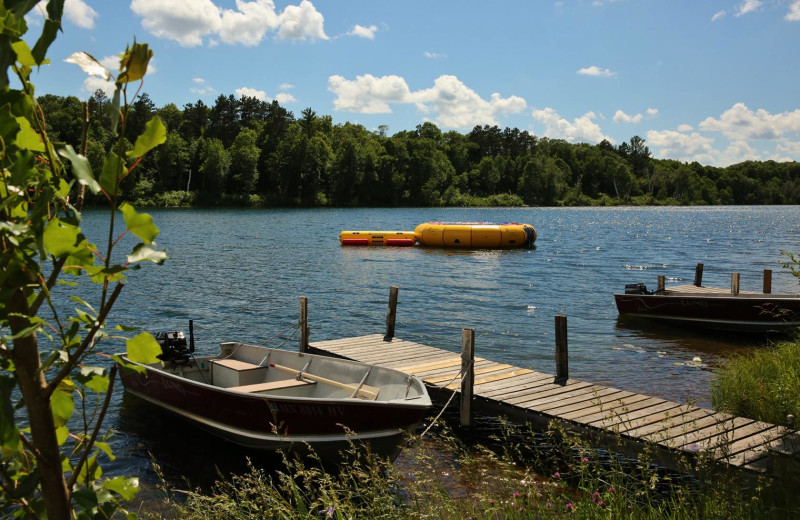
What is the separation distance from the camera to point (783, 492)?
4.80 m

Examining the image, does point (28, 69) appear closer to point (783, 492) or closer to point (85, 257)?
point (85, 257)

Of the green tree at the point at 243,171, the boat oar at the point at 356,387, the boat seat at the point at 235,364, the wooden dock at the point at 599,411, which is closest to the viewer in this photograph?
the wooden dock at the point at 599,411

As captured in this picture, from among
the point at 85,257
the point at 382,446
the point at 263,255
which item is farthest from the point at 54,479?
the point at 263,255

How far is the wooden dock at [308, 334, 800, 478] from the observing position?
6.19m

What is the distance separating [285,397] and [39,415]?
6.92 m

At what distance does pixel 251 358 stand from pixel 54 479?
9.72 meters

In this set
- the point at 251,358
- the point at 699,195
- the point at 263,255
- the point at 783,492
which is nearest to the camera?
the point at 783,492

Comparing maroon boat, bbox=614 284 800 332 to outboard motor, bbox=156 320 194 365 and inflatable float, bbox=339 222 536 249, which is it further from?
inflatable float, bbox=339 222 536 249

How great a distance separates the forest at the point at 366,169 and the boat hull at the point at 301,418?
74.8 metres

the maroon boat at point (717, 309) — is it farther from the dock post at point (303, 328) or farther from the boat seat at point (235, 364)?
the boat seat at point (235, 364)

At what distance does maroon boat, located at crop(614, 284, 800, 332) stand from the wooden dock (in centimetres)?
728

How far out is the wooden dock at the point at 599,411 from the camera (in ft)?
20.3

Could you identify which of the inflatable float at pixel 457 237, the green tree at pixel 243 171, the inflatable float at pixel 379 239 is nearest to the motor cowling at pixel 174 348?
the inflatable float at pixel 457 237

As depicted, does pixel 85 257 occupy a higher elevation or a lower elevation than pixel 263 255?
A: higher
